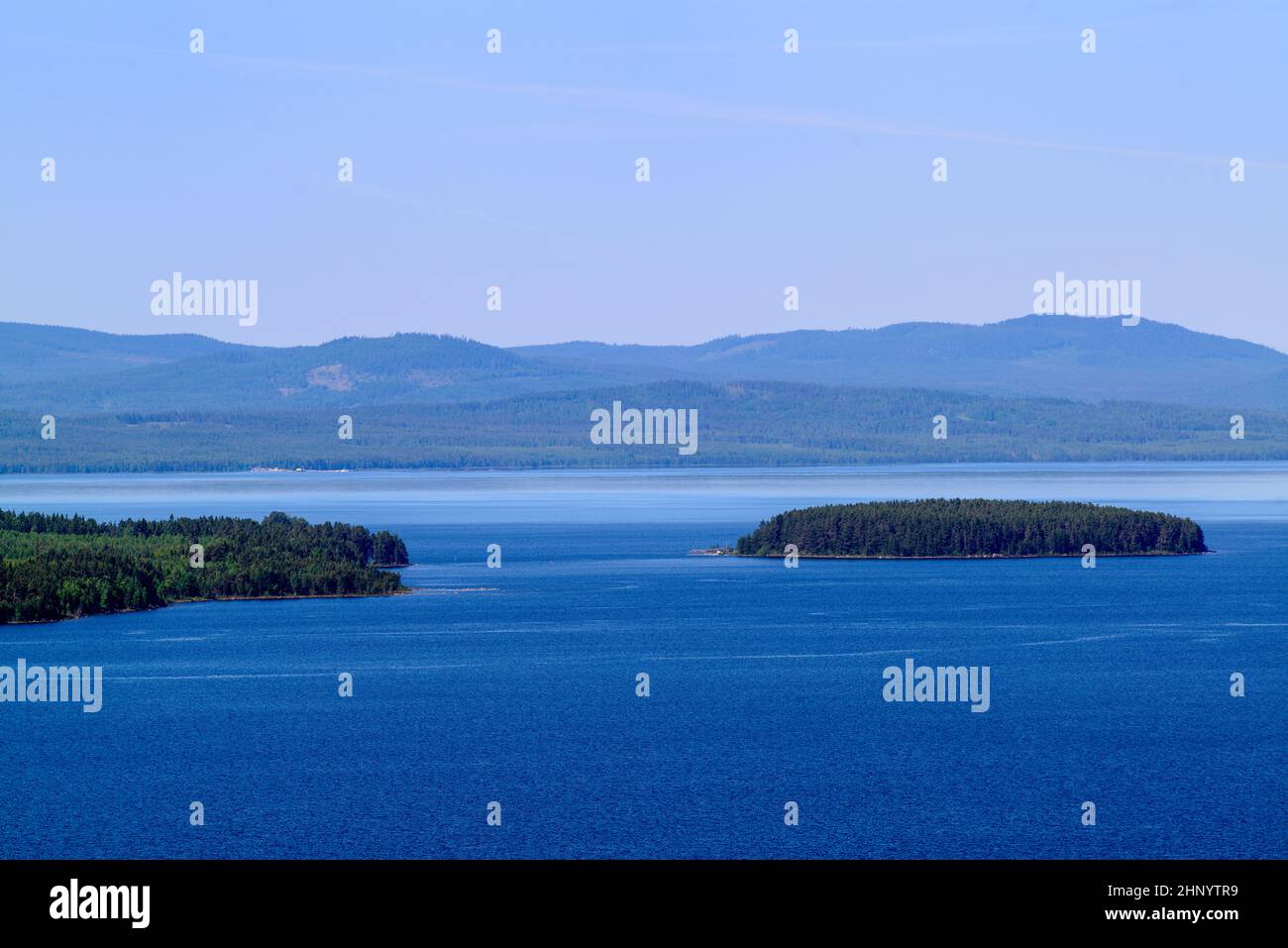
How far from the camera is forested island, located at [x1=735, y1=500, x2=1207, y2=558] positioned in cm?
15650

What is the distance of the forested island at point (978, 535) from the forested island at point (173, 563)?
114ft

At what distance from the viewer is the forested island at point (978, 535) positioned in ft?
513

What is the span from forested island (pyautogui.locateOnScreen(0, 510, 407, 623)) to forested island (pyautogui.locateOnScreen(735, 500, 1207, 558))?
34.8 m

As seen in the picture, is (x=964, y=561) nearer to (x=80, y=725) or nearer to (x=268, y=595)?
(x=268, y=595)

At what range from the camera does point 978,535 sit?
157500mm

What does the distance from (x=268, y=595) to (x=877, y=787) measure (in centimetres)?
7014
